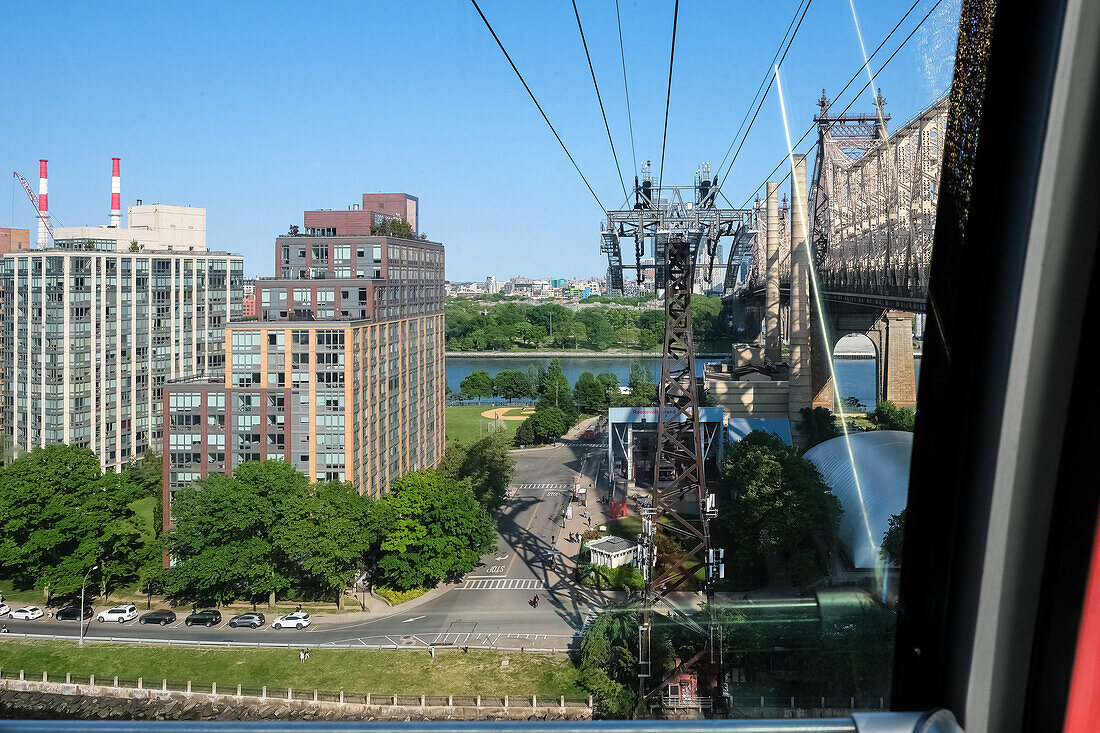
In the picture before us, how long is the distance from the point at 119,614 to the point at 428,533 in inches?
101

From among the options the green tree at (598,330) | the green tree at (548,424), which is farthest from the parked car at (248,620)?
the green tree at (598,330)

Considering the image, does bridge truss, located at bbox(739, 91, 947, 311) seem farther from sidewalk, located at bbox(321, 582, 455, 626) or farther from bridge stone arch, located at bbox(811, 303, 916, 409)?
sidewalk, located at bbox(321, 582, 455, 626)

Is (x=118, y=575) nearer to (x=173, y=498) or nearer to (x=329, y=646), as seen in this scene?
(x=173, y=498)

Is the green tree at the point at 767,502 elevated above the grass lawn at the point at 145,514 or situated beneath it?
elevated above

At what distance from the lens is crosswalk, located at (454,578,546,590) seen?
731 centimetres

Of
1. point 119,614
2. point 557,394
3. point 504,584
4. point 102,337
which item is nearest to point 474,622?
point 504,584

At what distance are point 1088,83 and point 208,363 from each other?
14574mm

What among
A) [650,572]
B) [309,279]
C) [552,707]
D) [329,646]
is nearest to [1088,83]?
[650,572]

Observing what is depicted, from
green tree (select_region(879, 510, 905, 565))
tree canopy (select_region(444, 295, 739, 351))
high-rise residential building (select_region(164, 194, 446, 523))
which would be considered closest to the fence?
high-rise residential building (select_region(164, 194, 446, 523))

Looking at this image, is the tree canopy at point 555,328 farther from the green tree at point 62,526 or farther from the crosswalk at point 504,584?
the crosswalk at point 504,584

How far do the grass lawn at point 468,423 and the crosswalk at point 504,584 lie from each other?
6069mm

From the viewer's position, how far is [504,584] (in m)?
7.46

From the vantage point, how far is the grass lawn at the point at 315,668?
5.33m

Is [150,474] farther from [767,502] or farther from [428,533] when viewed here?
[767,502]
